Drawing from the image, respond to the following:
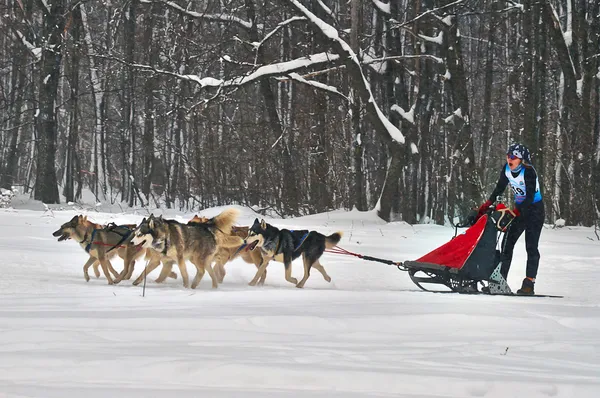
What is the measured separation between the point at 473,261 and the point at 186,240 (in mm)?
2962

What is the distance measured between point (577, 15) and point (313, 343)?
1730cm

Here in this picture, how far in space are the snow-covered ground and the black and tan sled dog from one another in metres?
0.51

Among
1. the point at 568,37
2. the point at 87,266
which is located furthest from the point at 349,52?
the point at 87,266

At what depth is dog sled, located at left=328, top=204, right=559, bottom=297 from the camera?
784 cm

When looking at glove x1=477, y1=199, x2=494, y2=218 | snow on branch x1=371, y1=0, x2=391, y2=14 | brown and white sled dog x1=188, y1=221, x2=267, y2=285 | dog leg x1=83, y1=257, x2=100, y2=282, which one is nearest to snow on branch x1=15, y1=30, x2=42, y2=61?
snow on branch x1=371, y1=0, x2=391, y2=14

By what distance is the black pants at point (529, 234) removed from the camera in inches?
317

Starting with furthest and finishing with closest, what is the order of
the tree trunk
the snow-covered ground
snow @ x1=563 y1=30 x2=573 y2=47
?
the tree trunk → snow @ x1=563 y1=30 x2=573 y2=47 → the snow-covered ground

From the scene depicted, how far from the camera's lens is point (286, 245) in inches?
323

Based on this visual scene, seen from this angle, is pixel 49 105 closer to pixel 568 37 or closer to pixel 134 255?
pixel 568 37

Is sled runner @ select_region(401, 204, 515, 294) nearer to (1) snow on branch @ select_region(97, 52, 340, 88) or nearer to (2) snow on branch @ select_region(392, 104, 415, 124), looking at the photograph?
(1) snow on branch @ select_region(97, 52, 340, 88)

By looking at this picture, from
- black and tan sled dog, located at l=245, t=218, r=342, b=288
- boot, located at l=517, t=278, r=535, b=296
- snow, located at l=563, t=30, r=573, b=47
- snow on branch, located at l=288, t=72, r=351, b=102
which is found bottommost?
boot, located at l=517, t=278, r=535, b=296

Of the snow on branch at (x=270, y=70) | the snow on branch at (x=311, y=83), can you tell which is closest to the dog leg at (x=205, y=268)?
the snow on branch at (x=270, y=70)

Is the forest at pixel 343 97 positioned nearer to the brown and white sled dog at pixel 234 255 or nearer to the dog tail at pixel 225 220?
the brown and white sled dog at pixel 234 255

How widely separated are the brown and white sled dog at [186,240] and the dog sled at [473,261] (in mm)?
1675
